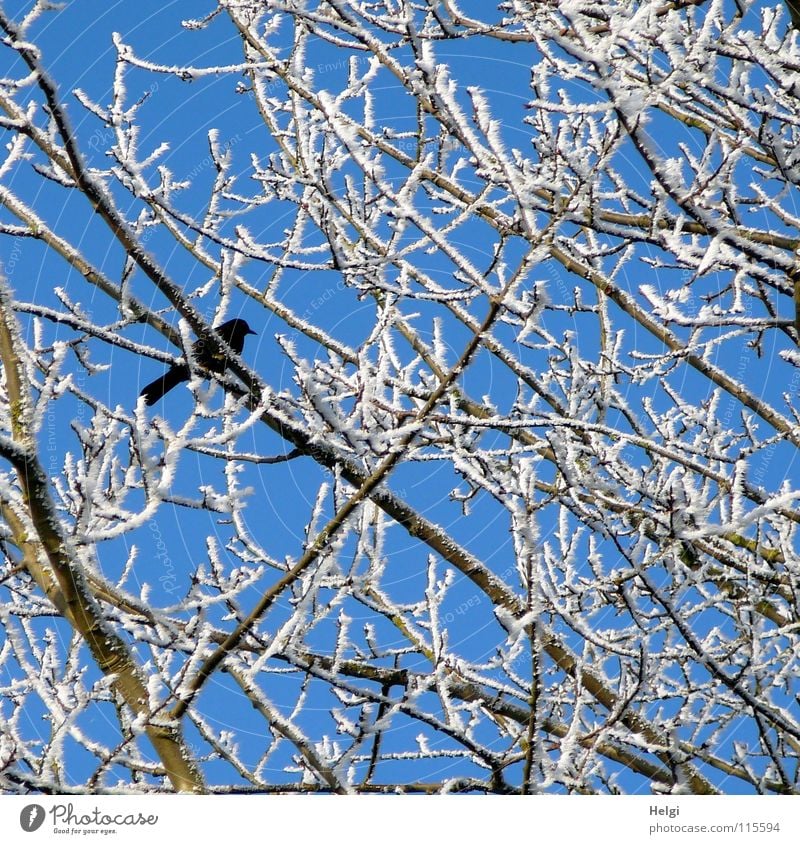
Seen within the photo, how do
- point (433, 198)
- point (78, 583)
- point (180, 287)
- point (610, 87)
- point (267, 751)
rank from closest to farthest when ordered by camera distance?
1. point (610, 87)
2. point (78, 583)
3. point (180, 287)
4. point (267, 751)
5. point (433, 198)

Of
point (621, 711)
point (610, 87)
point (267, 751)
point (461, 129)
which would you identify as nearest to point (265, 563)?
point (267, 751)

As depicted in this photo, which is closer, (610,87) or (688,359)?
(610,87)

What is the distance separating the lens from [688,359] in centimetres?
486

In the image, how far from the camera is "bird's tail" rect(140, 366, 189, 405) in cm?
402

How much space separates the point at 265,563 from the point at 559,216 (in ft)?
7.07
